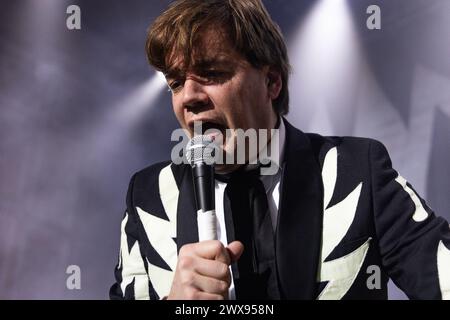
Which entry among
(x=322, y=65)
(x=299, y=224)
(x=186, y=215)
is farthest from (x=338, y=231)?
(x=322, y=65)

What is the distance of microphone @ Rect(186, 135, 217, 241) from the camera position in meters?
0.93

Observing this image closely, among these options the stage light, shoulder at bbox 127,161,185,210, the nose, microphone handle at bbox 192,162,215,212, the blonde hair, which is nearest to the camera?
microphone handle at bbox 192,162,215,212

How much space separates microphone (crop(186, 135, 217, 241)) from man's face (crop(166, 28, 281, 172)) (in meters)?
0.20

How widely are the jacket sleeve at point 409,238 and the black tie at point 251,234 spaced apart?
286 millimetres

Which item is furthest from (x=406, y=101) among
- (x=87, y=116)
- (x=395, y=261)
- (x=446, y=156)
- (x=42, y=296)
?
(x=42, y=296)

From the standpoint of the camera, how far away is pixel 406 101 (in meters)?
3.38

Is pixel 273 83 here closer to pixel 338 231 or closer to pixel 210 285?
pixel 338 231

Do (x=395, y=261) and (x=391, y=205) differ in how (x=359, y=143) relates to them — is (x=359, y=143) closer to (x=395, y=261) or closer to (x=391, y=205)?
(x=391, y=205)

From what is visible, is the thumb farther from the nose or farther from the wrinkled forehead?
the wrinkled forehead

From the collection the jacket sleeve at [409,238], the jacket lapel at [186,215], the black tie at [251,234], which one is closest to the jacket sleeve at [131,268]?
the jacket lapel at [186,215]

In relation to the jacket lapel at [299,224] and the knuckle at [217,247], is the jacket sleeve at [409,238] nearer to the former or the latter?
the jacket lapel at [299,224]

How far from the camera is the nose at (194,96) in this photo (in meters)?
1.28

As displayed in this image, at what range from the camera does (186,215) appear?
138 cm

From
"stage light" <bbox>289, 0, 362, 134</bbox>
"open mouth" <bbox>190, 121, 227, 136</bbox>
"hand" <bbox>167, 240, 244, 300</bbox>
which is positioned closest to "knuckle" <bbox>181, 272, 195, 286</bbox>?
"hand" <bbox>167, 240, 244, 300</bbox>
